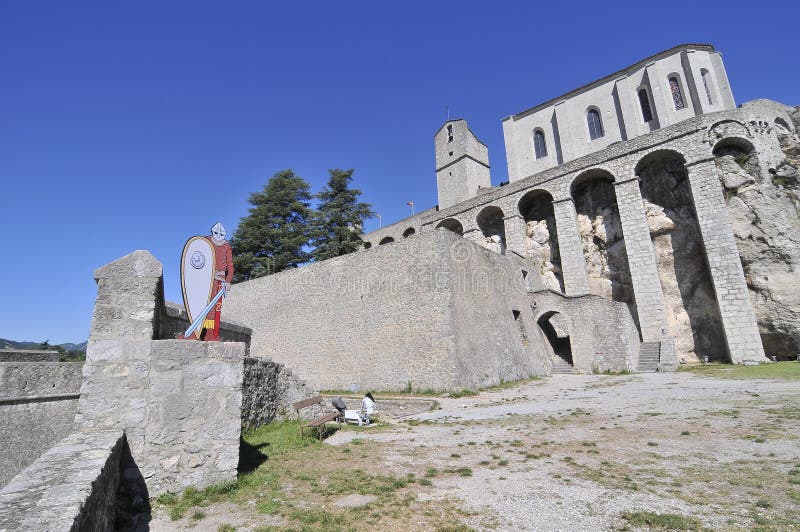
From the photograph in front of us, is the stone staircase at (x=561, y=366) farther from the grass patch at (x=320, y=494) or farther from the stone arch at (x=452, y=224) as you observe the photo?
the grass patch at (x=320, y=494)

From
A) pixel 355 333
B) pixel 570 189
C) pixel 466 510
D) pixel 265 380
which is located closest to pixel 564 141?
pixel 570 189

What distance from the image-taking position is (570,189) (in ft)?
83.2

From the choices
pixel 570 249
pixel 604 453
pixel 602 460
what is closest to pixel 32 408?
pixel 602 460

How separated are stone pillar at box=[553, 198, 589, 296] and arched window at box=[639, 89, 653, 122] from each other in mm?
12103

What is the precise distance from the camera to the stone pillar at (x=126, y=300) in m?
4.41

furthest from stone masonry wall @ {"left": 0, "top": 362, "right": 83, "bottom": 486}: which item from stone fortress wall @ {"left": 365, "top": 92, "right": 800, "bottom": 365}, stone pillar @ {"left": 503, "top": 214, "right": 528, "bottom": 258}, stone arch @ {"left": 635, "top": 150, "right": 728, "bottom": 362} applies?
stone arch @ {"left": 635, "top": 150, "right": 728, "bottom": 362}

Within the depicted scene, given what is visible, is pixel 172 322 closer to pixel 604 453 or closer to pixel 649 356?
pixel 604 453

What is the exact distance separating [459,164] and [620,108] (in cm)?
1338

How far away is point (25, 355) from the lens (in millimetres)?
5527

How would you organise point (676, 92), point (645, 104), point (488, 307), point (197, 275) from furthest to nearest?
point (645, 104), point (676, 92), point (488, 307), point (197, 275)

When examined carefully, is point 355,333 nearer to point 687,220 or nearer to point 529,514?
point 529,514

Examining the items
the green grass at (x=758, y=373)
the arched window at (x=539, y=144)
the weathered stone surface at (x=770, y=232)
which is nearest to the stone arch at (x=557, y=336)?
the green grass at (x=758, y=373)

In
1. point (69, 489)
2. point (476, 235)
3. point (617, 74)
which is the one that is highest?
point (617, 74)

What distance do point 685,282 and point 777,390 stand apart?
1378cm
